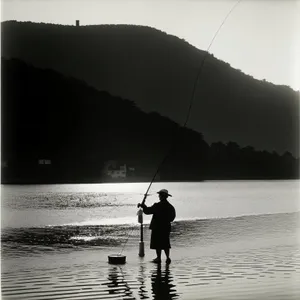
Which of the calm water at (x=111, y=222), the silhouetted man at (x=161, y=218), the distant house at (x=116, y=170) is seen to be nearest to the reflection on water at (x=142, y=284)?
the silhouetted man at (x=161, y=218)

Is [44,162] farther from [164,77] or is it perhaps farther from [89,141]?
[164,77]

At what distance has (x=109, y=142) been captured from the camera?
146m

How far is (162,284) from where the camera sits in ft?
31.5

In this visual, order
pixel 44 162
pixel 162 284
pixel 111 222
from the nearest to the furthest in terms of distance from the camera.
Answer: pixel 162 284
pixel 111 222
pixel 44 162

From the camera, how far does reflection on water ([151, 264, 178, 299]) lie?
8617 millimetres

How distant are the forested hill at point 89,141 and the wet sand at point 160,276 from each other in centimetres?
7216

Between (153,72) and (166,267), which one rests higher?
(153,72)

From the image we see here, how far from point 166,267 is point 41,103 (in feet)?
316

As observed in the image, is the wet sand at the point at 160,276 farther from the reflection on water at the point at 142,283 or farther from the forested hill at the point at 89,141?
the forested hill at the point at 89,141

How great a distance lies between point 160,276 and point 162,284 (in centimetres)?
96

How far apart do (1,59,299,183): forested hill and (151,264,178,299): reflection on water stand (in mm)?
74969

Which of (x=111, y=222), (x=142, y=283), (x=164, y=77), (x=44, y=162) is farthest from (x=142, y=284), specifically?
(x=44, y=162)

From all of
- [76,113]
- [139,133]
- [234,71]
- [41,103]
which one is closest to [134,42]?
[234,71]

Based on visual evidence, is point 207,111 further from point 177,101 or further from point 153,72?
point 153,72
